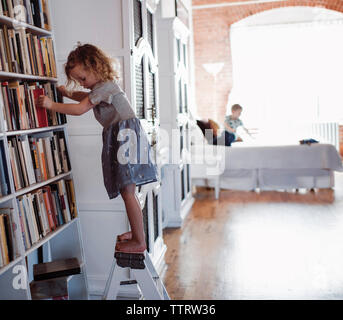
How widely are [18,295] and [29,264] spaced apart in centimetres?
51

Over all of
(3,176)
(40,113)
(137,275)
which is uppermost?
(40,113)

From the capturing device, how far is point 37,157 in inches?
78.8

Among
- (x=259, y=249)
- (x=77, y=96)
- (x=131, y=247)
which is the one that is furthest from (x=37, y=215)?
(x=259, y=249)

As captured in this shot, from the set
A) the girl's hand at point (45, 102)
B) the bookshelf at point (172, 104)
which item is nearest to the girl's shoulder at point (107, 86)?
the girl's hand at point (45, 102)

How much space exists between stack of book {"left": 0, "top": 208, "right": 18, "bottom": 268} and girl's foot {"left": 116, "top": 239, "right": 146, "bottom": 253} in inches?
17.4

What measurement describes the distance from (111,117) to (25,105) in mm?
397

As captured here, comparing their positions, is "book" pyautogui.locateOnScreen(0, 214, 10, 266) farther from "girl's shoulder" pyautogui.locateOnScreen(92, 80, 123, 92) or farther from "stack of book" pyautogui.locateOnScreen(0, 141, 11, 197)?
"girl's shoulder" pyautogui.locateOnScreen(92, 80, 123, 92)

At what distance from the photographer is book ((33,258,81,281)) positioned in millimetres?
2115

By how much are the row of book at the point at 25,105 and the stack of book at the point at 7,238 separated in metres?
0.37

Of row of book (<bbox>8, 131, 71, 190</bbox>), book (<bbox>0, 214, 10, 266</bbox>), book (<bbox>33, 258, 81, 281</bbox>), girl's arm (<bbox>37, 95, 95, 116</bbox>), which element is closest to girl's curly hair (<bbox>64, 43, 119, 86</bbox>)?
girl's arm (<bbox>37, 95, 95, 116</bbox>)

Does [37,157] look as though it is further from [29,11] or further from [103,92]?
[29,11]

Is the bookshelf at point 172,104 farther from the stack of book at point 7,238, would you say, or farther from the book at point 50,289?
the stack of book at point 7,238

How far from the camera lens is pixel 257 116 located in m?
7.68

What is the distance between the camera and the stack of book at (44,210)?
1.89 metres
